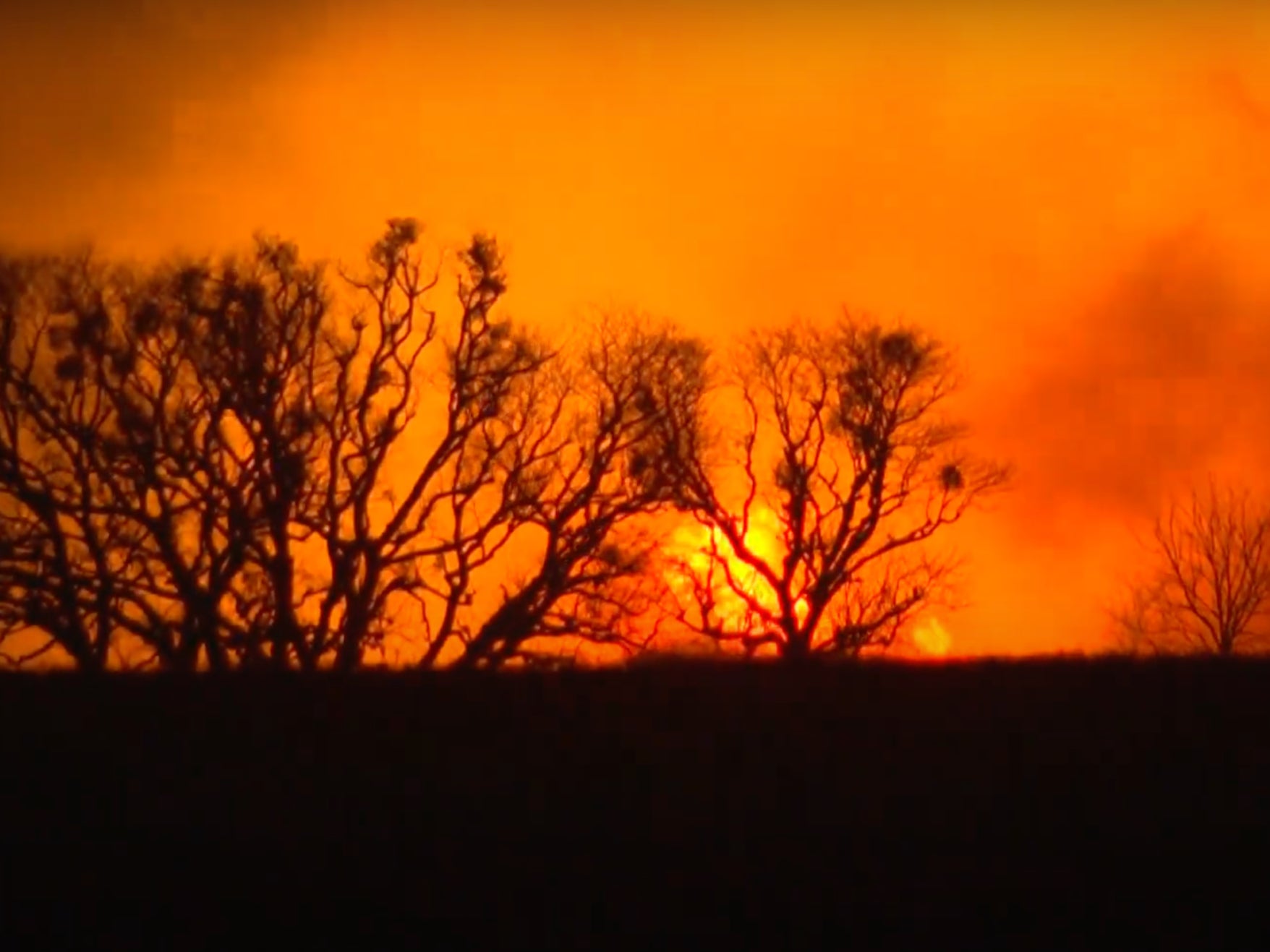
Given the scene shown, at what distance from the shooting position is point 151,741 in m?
11.4

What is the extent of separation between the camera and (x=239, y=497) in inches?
1287

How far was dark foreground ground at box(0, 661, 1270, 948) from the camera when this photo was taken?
1055 cm

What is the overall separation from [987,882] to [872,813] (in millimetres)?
798

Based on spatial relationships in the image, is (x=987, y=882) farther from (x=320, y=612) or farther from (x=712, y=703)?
(x=320, y=612)

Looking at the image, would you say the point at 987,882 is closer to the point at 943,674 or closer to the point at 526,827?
the point at 943,674

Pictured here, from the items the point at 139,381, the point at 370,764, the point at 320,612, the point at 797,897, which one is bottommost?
the point at 797,897

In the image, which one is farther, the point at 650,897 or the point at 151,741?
the point at 151,741

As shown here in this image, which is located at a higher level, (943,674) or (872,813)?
(943,674)

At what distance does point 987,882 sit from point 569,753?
2.66 meters

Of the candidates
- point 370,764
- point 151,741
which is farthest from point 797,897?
point 151,741

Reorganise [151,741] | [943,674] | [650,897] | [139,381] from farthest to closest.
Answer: [139,381]
[943,674]
[151,741]
[650,897]

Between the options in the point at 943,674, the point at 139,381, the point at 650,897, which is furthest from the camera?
the point at 139,381

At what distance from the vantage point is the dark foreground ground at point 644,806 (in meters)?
10.5

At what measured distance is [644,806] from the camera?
11180mm
